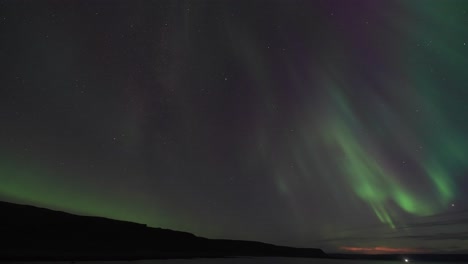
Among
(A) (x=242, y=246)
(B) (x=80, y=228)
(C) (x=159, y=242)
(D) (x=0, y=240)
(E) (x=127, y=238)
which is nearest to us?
(D) (x=0, y=240)

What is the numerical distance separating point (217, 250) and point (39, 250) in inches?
3585

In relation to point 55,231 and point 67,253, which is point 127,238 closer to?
point 55,231

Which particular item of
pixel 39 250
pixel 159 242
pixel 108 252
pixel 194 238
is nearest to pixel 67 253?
pixel 39 250

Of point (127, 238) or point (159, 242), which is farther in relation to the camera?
point (159, 242)

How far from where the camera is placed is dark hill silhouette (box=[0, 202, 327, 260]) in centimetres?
8188

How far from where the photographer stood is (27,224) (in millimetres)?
97312

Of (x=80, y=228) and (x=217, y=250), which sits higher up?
(x=217, y=250)

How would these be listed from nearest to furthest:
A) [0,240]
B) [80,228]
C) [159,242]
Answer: [0,240] → [80,228] → [159,242]

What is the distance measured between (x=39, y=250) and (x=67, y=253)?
6512 mm

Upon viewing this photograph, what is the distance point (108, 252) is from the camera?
9894 centimetres

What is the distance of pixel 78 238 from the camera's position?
3979 inches

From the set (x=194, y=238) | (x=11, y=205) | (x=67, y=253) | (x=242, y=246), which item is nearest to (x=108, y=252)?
(x=67, y=253)

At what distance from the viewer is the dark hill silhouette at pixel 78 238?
269 ft

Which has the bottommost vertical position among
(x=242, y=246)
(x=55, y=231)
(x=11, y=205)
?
(x=55, y=231)
